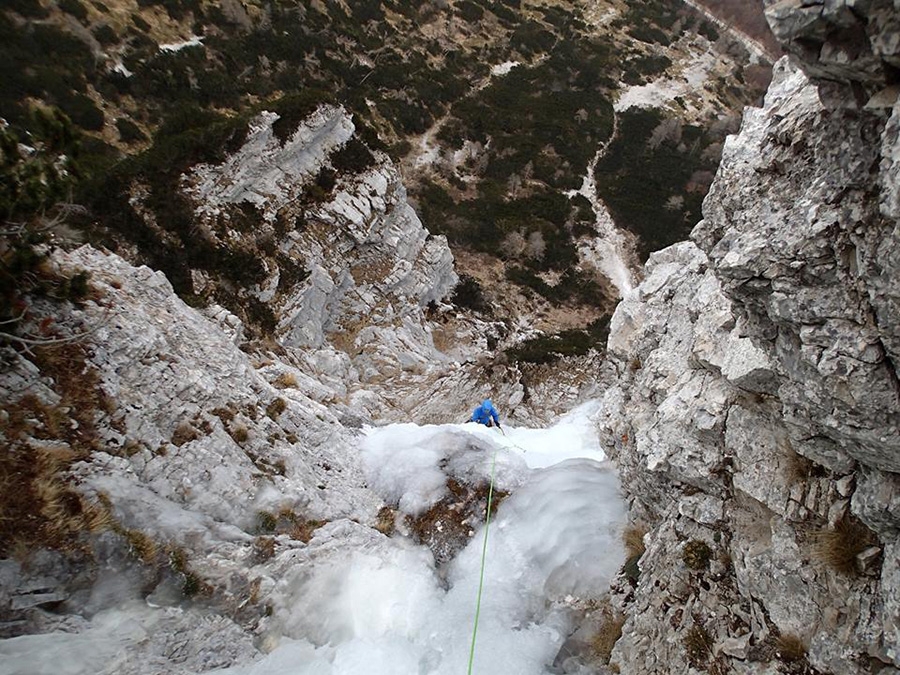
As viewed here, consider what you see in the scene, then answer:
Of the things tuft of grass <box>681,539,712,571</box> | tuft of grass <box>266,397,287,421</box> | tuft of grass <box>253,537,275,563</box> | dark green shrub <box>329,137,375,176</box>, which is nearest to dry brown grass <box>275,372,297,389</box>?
tuft of grass <box>266,397,287,421</box>

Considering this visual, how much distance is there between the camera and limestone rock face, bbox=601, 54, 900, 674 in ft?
13.4

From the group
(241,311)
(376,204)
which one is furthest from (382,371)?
(376,204)

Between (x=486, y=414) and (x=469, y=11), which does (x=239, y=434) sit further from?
(x=469, y=11)

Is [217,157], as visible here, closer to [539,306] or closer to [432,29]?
[539,306]

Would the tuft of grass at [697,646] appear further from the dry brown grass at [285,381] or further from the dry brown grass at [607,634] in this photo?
→ the dry brown grass at [285,381]

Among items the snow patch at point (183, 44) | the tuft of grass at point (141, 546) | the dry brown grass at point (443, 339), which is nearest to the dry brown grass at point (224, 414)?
the tuft of grass at point (141, 546)

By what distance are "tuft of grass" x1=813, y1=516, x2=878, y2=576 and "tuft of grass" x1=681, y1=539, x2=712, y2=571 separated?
154 cm

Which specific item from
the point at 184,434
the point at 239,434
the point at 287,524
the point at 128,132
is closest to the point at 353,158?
the point at 128,132

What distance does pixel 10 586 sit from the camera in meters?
5.98

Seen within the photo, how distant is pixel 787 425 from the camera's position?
5.25m

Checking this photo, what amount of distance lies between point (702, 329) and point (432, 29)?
4542cm

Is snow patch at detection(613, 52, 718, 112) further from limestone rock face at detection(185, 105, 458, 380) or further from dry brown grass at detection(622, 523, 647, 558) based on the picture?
dry brown grass at detection(622, 523, 647, 558)

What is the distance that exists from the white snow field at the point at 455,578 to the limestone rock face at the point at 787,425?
1.31m

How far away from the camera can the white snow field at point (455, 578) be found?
24.7 feet
